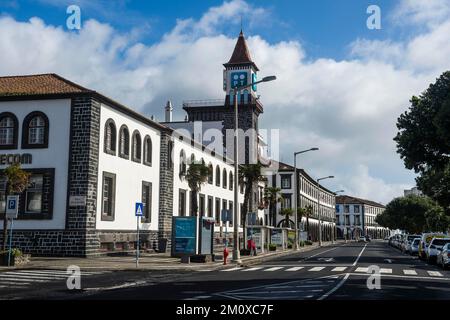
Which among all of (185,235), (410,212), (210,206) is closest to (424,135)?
(185,235)

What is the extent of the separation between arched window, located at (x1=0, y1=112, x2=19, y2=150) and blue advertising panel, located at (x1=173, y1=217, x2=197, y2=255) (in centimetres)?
1136

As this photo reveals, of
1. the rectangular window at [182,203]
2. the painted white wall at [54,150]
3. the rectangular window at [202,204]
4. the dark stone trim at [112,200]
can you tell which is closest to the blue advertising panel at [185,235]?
the dark stone trim at [112,200]

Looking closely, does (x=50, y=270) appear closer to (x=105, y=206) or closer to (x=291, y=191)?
(x=105, y=206)

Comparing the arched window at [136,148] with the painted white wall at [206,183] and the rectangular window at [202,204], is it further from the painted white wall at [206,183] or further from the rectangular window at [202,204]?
the rectangular window at [202,204]

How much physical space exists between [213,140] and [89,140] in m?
39.8

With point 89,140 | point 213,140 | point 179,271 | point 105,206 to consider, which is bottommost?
point 179,271

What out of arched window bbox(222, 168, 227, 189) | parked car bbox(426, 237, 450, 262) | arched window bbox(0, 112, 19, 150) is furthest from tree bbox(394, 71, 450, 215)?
arched window bbox(222, 168, 227, 189)

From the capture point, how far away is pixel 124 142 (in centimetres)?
3584

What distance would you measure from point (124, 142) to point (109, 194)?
408cm

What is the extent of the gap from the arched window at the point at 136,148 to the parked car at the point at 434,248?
792 inches

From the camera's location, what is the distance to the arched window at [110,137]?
33.2 m

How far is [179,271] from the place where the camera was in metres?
23.6
